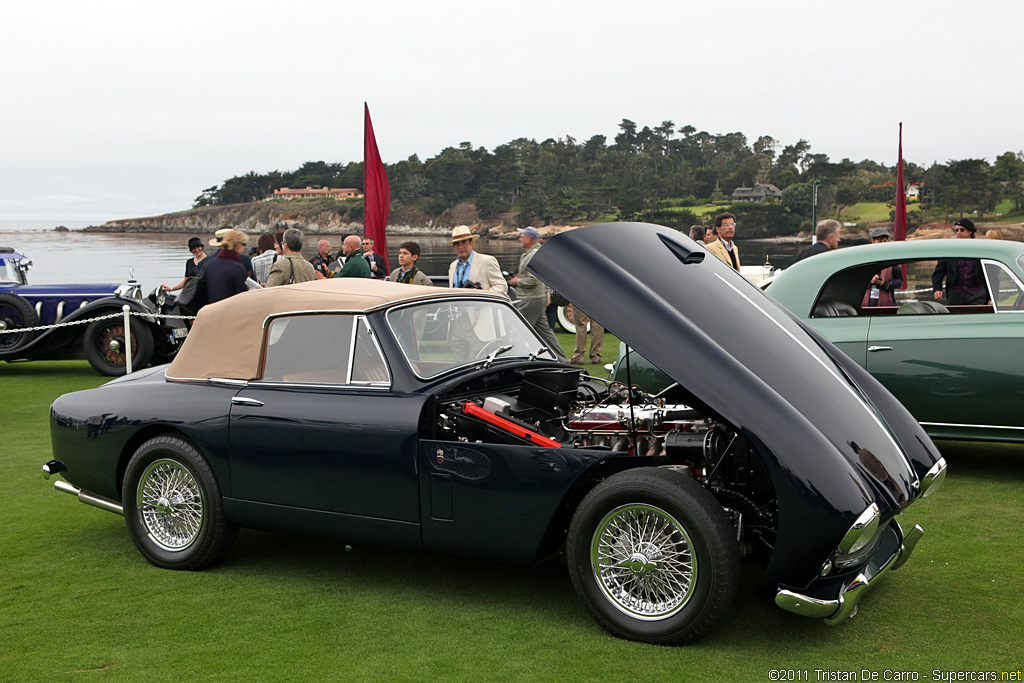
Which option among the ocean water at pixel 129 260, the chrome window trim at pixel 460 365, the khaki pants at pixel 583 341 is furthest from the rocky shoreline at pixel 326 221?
the chrome window trim at pixel 460 365

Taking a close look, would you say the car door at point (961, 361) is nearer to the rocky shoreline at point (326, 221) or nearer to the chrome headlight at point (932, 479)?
the chrome headlight at point (932, 479)

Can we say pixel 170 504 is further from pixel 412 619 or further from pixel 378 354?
pixel 412 619

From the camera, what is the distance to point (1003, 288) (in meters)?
6.25

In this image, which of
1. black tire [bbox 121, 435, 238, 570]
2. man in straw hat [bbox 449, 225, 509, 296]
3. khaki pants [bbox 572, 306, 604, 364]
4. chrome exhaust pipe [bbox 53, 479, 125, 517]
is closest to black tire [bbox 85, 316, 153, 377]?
man in straw hat [bbox 449, 225, 509, 296]

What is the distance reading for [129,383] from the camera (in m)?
5.34

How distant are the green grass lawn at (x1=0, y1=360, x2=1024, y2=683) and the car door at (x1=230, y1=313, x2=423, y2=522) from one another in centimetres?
51

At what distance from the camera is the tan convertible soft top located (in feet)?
15.7

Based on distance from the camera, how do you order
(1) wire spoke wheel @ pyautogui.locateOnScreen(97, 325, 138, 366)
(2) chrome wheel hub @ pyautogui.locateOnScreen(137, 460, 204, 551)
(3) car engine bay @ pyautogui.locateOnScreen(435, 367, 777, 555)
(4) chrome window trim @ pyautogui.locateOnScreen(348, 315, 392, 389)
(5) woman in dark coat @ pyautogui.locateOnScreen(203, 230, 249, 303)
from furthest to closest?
(1) wire spoke wheel @ pyautogui.locateOnScreen(97, 325, 138, 366) → (5) woman in dark coat @ pyautogui.locateOnScreen(203, 230, 249, 303) → (2) chrome wheel hub @ pyautogui.locateOnScreen(137, 460, 204, 551) → (4) chrome window trim @ pyautogui.locateOnScreen(348, 315, 392, 389) → (3) car engine bay @ pyautogui.locateOnScreen(435, 367, 777, 555)

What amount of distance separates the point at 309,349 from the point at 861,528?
9.72 ft

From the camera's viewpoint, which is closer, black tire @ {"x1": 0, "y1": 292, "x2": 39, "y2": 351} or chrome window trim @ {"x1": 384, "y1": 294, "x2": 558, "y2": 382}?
chrome window trim @ {"x1": 384, "y1": 294, "x2": 558, "y2": 382}

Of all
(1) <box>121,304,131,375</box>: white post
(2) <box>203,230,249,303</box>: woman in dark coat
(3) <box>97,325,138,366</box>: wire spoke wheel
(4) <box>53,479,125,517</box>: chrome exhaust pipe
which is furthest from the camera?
(3) <box>97,325,138,366</box>: wire spoke wheel

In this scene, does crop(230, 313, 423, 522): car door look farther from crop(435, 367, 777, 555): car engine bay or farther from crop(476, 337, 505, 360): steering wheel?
crop(476, 337, 505, 360): steering wheel

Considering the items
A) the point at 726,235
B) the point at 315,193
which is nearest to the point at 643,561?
the point at 726,235

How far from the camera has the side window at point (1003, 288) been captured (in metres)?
6.17
